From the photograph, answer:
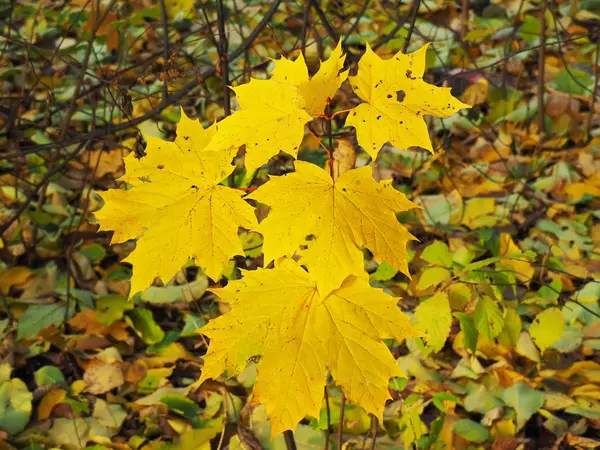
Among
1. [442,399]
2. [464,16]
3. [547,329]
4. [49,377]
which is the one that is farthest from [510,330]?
[464,16]

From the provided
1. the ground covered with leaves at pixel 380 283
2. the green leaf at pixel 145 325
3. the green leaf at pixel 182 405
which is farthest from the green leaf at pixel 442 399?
the green leaf at pixel 145 325

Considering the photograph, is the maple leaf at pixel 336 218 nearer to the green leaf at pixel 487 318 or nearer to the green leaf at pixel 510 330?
the green leaf at pixel 487 318

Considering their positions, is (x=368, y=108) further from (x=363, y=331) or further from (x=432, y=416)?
(x=432, y=416)

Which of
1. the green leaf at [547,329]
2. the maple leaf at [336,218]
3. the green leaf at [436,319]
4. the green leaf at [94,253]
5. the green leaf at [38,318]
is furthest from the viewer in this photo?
the green leaf at [94,253]

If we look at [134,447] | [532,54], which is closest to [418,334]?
[134,447]

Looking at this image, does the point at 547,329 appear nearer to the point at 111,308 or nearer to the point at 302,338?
the point at 302,338

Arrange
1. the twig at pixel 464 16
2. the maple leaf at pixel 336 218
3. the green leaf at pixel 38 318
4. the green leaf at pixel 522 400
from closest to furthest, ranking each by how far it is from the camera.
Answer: the maple leaf at pixel 336 218 → the green leaf at pixel 522 400 → the green leaf at pixel 38 318 → the twig at pixel 464 16

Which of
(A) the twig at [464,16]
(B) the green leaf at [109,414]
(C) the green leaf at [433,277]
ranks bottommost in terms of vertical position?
(B) the green leaf at [109,414]
